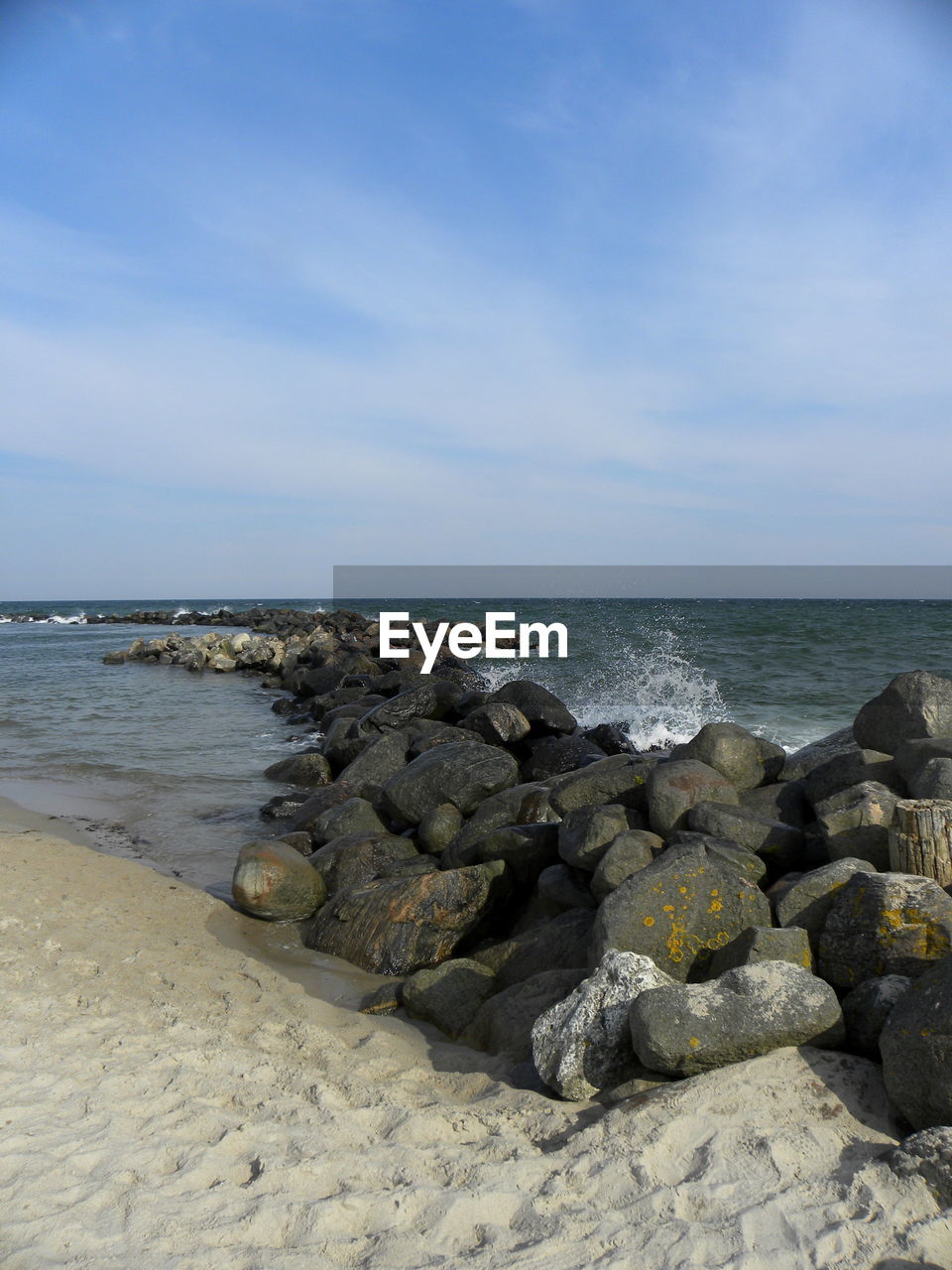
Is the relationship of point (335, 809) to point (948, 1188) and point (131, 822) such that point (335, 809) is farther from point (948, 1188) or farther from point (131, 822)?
point (948, 1188)

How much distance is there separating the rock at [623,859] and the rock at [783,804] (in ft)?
3.79

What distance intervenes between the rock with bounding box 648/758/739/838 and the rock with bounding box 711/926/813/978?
1752 millimetres

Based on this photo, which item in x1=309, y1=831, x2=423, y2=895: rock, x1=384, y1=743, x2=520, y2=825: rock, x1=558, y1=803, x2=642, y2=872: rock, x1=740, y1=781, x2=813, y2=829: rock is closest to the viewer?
x1=558, y1=803, x2=642, y2=872: rock

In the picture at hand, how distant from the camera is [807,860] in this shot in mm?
5535

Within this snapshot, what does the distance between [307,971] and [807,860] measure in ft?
11.5

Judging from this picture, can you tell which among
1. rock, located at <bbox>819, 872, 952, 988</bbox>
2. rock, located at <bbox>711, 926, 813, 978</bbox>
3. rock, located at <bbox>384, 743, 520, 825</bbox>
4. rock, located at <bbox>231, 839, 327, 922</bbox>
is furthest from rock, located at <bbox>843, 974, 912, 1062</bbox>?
rock, located at <bbox>384, 743, 520, 825</bbox>

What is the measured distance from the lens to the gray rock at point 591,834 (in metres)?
5.86

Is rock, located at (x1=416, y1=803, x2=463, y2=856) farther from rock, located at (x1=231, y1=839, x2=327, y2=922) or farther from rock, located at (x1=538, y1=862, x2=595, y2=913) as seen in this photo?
rock, located at (x1=538, y1=862, x2=595, y2=913)

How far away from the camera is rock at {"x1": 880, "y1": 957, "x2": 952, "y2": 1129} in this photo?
10.2 ft

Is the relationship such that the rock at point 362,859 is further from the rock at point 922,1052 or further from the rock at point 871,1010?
the rock at point 922,1052

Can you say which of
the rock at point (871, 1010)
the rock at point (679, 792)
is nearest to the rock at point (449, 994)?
the rock at point (679, 792)

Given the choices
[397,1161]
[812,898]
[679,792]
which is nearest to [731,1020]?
[812,898]

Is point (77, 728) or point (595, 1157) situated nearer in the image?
point (595, 1157)

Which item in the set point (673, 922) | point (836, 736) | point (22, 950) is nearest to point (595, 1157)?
point (673, 922)
